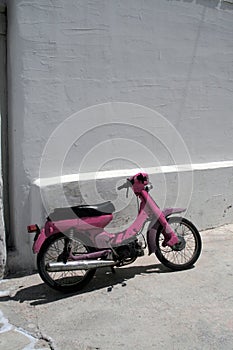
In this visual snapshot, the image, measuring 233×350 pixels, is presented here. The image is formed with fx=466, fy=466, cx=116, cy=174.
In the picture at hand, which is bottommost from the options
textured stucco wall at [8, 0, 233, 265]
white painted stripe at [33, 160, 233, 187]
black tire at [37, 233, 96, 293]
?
black tire at [37, 233, 96, 293]

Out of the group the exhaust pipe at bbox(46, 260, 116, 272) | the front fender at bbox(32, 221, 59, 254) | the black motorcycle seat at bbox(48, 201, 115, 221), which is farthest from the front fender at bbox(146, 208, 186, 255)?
the front fender at bbox(32, 221, 59, 254)

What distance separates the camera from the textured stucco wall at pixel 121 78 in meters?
4.59

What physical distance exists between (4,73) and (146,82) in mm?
1662

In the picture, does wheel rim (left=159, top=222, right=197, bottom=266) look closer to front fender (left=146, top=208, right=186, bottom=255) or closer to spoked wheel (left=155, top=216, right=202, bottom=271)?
spoked wheel (left=155, top=216, right=202, bottom=271)

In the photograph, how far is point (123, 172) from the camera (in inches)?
209

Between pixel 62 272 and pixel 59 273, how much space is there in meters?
0.05

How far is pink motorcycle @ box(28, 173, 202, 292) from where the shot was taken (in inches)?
169

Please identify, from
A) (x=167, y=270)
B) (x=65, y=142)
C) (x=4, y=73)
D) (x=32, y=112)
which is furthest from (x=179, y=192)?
(x=4, y=73)

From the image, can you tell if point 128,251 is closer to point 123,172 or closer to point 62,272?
point 62,272

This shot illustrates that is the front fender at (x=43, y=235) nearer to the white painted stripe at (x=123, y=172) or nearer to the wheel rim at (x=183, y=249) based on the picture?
the white painted stripe at (x=123, y=172)

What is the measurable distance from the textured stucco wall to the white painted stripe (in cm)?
6

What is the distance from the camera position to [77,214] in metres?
4.32

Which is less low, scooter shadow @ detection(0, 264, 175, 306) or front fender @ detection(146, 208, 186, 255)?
front fender @ detection(146, 208, 186, 255)

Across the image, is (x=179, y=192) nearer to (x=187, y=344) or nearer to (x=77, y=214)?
(x=77, y=214)
